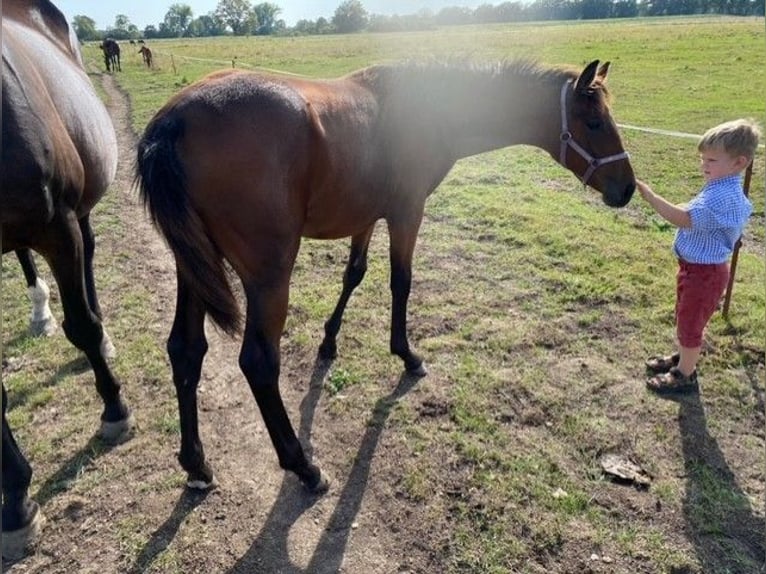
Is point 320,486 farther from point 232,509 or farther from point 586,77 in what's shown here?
point 586,77

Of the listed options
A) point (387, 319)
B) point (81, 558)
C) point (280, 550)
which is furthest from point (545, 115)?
point (81, 558)

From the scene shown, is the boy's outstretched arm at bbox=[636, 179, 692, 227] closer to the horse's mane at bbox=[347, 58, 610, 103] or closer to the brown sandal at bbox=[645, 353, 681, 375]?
the horse's mane at bbox=[347, 58, 610, 103]

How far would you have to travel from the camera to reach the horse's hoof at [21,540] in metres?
2.21

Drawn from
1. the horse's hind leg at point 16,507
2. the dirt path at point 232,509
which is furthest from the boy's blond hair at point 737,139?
the horse's hind leg at point 16,507

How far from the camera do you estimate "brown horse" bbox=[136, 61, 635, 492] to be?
6.97 ft

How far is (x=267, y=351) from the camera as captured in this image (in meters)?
2.35

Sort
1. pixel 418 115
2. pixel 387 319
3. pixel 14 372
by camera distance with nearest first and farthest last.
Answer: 1. pixel 418 115
2. pixel 14 372
3. pixel 387 319

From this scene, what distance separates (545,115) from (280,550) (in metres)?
2.61

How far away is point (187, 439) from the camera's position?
253 centimetres

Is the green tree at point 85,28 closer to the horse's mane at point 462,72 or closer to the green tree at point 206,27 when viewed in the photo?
the green tree at point 206,27

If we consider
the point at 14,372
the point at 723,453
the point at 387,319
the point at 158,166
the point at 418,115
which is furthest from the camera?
the point at 387,319

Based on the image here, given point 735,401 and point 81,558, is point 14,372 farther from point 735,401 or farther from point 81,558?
point 735,401

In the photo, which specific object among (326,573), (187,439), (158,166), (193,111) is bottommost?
(326,573)

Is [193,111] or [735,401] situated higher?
[193,111]
